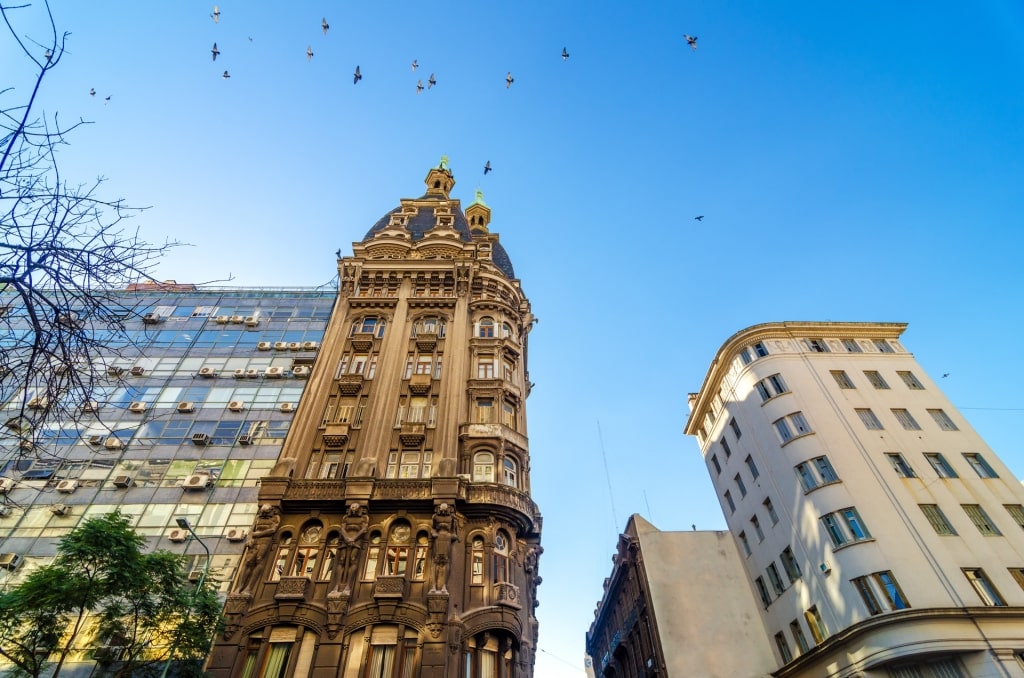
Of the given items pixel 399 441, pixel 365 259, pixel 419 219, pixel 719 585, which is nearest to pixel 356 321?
pixel 365 259

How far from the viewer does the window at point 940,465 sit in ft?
105

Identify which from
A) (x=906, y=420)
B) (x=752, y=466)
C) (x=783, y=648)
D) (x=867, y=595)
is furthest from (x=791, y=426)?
(x=783, y=648)

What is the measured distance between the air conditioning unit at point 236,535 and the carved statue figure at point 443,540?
1034 centimetres

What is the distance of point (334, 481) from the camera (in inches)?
1176

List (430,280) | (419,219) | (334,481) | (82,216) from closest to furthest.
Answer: (82,216) → (334,481) → (430,280) → (419,219)

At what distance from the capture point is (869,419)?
115ft

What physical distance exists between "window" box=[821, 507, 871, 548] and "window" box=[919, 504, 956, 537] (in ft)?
12.5

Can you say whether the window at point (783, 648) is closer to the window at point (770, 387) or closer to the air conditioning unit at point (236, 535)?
the window at point (770, 387)

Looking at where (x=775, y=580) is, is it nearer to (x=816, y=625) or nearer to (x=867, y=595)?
(x=816, y=625)

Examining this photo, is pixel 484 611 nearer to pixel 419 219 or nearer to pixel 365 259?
pixel 365 259

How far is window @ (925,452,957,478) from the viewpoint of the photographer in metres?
32.0

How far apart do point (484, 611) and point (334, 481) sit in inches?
423

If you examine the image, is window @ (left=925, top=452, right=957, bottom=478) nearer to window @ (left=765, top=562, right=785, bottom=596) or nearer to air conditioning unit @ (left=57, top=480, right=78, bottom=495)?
window @ (left=765, top=562, right=785, bottom=596)

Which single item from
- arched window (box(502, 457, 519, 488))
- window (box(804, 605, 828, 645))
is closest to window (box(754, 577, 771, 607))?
window (box(804, 605, 828, 645))
